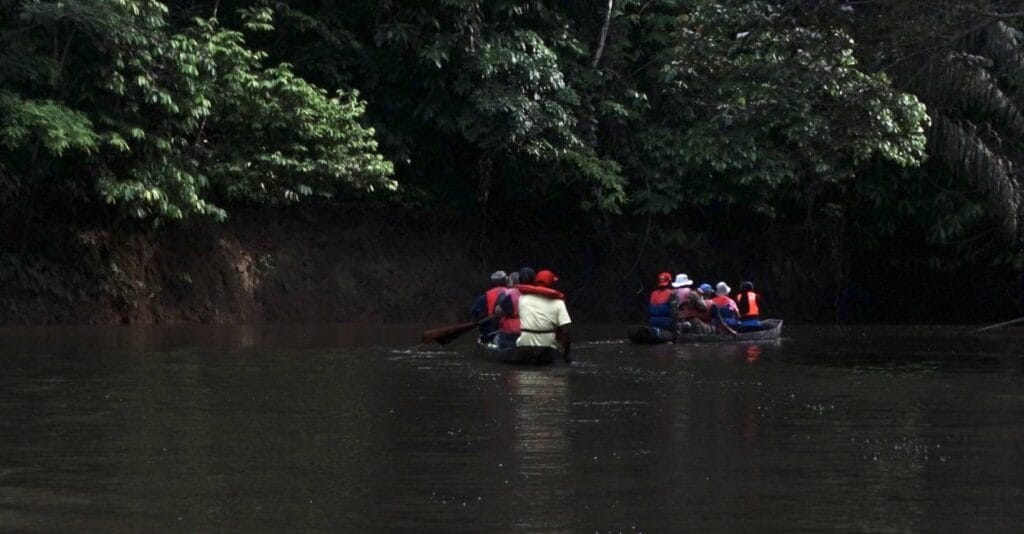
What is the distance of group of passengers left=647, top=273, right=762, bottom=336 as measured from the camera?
26.4 meters

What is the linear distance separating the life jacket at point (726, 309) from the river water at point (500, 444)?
5.73 metres

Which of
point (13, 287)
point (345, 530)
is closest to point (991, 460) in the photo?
point (345, 530)

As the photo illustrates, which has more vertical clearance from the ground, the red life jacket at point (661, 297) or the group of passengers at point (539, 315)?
the red life jacket at point (661, 297)

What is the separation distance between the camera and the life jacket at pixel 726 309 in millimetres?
27391

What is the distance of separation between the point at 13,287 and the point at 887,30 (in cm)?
1716

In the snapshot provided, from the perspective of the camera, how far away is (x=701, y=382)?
58.9 feet

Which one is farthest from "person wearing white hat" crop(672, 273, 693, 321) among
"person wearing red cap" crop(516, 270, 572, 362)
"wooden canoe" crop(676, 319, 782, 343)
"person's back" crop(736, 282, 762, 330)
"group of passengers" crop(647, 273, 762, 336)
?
"person wearing red cap" crop(516, 270, 572, 362)

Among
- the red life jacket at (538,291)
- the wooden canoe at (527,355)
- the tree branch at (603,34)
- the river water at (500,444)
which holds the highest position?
the tree branch at (603,34)

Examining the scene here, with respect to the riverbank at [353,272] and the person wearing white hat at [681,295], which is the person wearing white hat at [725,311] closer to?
the person wearing white hat at [681,295]

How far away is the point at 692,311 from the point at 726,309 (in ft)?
2.65

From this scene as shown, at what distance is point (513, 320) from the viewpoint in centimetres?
2133

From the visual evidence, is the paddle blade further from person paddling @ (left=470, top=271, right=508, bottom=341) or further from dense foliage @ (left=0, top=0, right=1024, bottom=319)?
dense foliage @ (left=0, top=0, right=1024, bottom=319)

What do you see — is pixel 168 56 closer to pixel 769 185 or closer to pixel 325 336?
pixel 325 336

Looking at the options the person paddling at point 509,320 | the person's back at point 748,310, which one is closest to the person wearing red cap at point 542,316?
the person paddling at point 509,320
